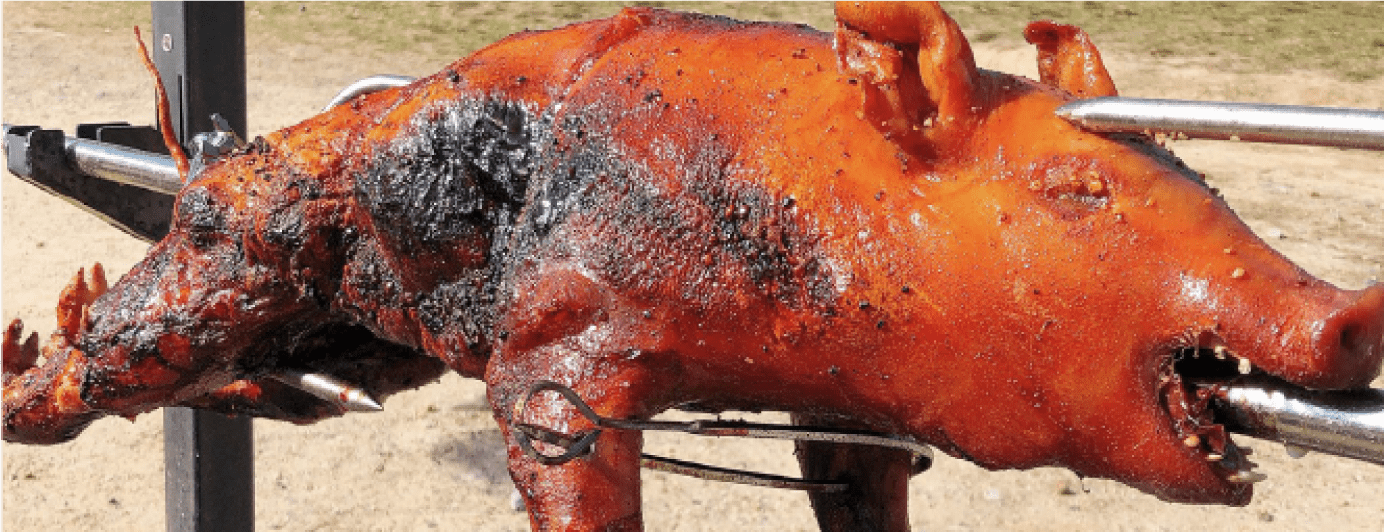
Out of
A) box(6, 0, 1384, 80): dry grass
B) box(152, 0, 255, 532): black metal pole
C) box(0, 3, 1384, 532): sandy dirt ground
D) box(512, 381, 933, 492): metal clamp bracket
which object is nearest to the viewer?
box(512, 381, 933, 492): metal clamp bracket

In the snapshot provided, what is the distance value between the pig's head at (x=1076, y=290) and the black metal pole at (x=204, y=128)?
2.06m

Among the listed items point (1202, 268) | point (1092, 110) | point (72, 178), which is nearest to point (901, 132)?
point (1092, 110)

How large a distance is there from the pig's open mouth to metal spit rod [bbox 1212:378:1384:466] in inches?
0.9

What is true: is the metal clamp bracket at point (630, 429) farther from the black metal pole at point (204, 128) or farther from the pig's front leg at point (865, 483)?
the black metal pole at point (204, 128)

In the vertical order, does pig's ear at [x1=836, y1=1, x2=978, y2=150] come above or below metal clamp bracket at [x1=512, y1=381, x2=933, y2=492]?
above

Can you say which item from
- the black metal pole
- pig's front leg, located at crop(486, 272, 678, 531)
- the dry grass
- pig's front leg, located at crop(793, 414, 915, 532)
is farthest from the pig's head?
the dry grass

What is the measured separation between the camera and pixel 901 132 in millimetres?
1701

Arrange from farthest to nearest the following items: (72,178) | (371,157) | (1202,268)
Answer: (72,178), (371,157), (1202,268)

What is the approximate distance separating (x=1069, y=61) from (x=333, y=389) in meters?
1.37

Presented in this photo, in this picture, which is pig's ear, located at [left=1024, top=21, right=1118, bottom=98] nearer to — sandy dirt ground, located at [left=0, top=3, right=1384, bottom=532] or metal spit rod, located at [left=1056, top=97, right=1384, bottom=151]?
metal spit rod, located at [left=1056, top=97, right=1384, bottom=151]

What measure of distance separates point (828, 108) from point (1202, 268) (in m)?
0.51

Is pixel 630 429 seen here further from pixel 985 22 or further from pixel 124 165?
pixel 985 22

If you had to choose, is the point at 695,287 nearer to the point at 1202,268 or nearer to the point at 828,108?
the point at 828,108

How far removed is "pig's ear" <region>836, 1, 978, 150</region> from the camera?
1.66 m
